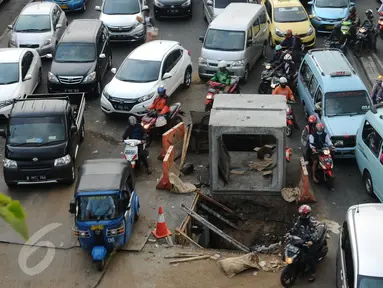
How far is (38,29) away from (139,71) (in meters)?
6.11

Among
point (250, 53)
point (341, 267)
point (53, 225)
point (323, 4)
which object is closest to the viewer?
point (341, 267)

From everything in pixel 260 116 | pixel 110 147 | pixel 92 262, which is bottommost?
pixel 110 147

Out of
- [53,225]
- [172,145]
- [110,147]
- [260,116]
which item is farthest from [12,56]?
[260,116]

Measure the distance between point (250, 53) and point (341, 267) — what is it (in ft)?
41.0

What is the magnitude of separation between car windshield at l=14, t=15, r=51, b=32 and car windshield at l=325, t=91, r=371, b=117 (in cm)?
1159

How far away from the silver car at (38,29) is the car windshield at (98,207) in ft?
40.0

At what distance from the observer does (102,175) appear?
1167cm

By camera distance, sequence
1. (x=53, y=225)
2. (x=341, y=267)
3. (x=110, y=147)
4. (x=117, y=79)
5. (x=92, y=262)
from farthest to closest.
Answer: (x=117, y=79), (x=110, y=147), (x=53, y=225), (x=92, y=262), (x=341, y=267)

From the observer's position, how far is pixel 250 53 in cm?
2072

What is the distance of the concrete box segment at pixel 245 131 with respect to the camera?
13133 mm

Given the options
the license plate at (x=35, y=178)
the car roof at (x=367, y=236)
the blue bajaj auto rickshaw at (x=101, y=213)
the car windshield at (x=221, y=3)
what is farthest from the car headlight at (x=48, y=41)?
the car roof at (x=367, y=236)

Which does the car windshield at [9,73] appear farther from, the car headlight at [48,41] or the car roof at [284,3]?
the car roof at [284,3]

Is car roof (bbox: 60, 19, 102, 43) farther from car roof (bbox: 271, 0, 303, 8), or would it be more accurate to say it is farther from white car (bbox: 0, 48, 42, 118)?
car roof (bbox: 271, 0, 303, 8)

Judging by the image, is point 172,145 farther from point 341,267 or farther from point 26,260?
point 341,267
